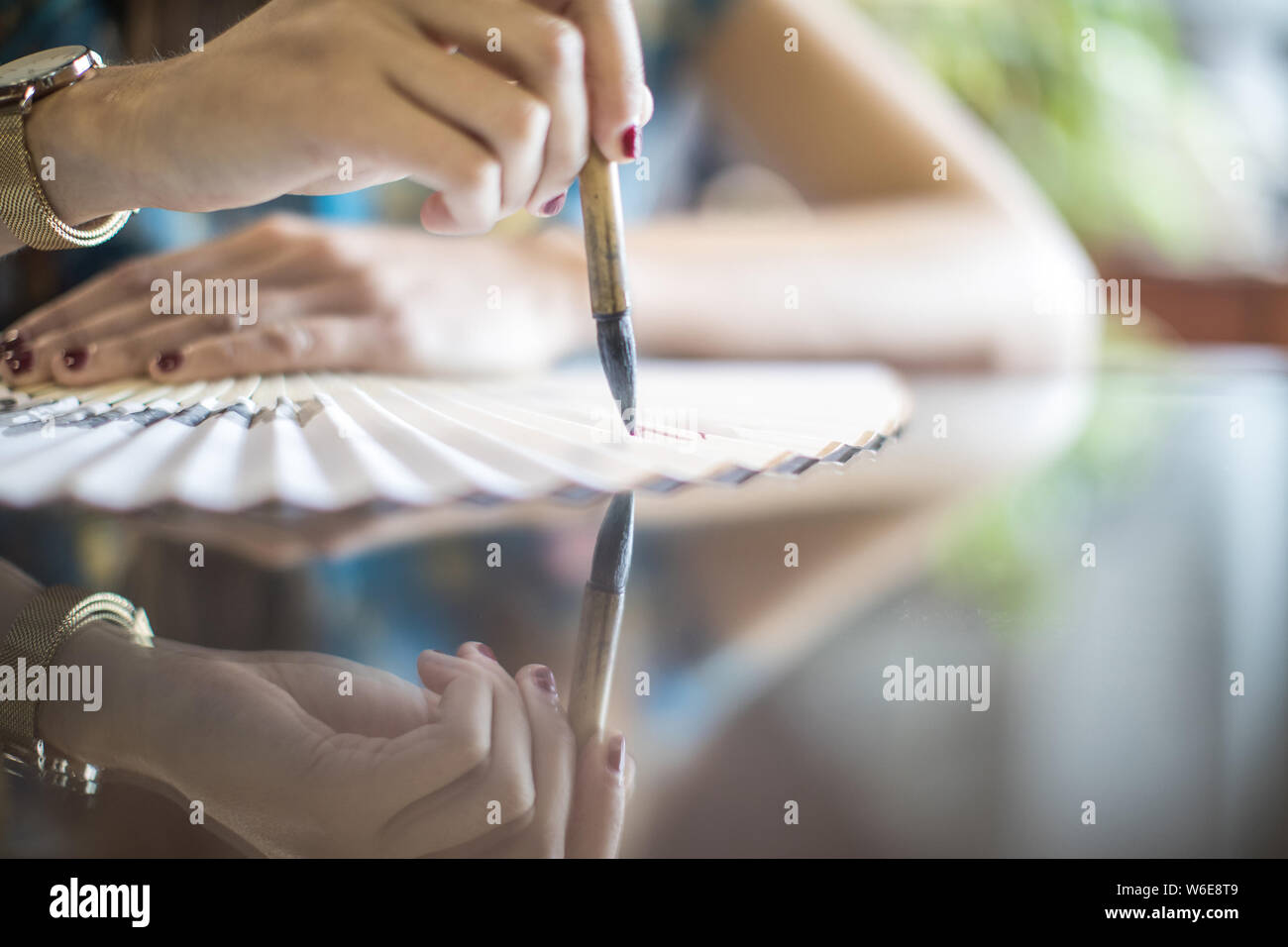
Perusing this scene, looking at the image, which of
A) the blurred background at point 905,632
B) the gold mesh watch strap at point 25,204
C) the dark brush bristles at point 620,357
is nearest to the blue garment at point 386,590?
the blurred background at point 905,632

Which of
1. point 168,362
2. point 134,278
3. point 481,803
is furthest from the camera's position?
point 134,278

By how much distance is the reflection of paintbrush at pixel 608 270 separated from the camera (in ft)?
1.38

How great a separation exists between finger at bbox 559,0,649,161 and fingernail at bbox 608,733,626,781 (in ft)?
1.02

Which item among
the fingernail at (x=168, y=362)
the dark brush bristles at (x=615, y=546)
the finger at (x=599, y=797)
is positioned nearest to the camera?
the finger at (x=599, y=797)

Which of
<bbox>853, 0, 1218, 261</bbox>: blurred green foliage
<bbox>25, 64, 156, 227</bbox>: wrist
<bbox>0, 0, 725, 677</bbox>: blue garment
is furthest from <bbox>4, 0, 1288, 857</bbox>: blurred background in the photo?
<bbox>853, 0, 1218, 261</bbox>: blurred green foliage

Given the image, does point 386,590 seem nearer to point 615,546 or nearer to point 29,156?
point 615,546

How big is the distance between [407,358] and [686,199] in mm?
912

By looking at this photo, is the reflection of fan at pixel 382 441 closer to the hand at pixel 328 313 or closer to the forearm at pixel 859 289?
the hand at pixel 328 313

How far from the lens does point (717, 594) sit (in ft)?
0.86

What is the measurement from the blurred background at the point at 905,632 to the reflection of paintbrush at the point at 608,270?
4.0 inches

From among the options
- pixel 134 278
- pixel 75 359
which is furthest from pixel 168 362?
pixel 134 278

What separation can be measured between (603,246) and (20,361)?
39cm

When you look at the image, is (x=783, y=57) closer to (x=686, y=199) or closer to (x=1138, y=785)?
(x=686, y=199)

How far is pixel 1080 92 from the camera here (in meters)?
2.27
